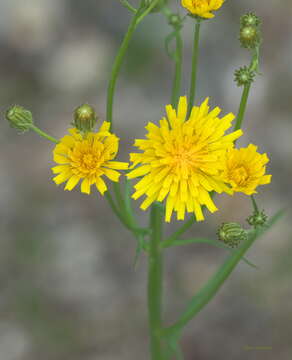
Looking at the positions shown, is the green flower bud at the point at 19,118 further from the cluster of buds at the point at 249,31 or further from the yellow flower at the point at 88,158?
the cluster of buds at the point at 249,31

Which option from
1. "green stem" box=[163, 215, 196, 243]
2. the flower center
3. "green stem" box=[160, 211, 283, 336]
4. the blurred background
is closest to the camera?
the flower center

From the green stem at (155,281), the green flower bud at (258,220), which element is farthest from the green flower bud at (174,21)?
the green flower bud at (258,220)

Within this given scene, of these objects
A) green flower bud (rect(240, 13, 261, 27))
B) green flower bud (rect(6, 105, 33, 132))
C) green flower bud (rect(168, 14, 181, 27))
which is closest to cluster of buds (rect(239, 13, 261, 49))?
green flower bud (rect(240, 13, 261, 27))

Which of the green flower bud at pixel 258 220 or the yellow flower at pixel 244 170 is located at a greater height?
the yellow flower at pixel 244 170

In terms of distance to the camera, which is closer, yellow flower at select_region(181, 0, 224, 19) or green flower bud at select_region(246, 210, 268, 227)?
yellow flower at select_region(181, 0, 224, 19)

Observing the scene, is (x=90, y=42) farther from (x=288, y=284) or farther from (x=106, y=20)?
(x=288, y=284)

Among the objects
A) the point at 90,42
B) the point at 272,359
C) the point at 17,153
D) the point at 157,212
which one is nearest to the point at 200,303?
the point at 157,212

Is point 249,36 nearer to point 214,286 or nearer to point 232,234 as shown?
point 232,234

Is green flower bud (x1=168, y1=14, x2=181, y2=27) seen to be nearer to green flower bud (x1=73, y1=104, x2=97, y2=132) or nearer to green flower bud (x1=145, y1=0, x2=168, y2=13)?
green flower bud (x1=145, y1=0, x2=168, y2=13)
